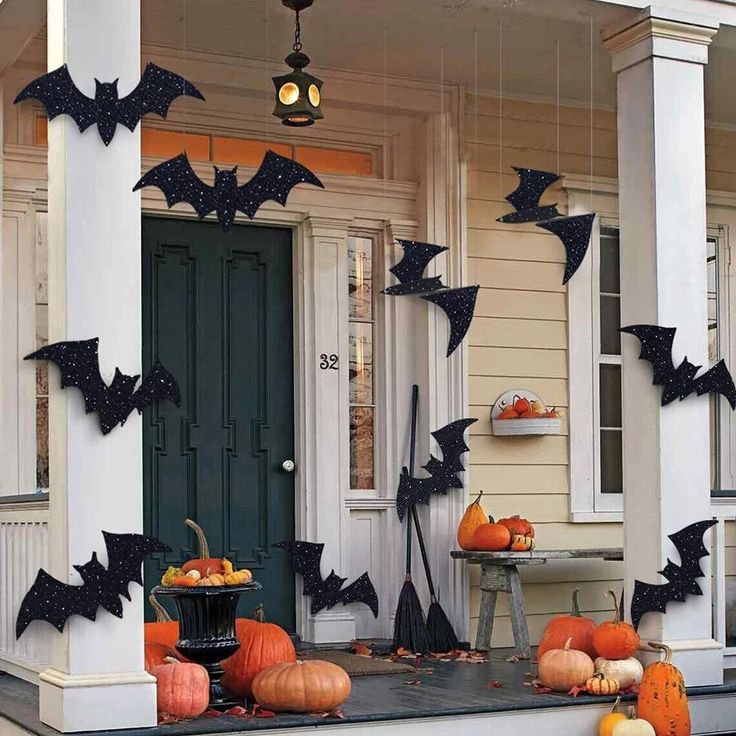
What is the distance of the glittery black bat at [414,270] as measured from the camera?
6.92 meters

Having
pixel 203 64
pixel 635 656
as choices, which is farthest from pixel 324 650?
pixel 203 64

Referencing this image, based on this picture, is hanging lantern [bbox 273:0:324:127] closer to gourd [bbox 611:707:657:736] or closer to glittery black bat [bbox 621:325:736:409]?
glittery black bat [bbox 621:325:736:409]

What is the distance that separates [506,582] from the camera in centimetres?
686

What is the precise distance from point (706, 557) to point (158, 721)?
239 centimetres

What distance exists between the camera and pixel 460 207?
23.8 ft

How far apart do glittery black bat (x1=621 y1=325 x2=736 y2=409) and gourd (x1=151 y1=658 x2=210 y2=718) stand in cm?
223

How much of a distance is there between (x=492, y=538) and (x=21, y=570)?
2477 mm

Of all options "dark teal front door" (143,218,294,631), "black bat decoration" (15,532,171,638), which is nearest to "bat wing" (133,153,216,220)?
"black bat decoration" (15,532,171,638)

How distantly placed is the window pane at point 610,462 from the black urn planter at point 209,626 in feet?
10.6

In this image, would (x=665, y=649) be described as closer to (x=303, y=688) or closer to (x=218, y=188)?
(x=303, y=688)

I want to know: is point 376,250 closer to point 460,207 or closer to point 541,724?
point 460,207

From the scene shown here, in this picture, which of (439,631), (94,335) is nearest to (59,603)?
(94,335)

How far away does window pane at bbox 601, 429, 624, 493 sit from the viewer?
25.0 ft

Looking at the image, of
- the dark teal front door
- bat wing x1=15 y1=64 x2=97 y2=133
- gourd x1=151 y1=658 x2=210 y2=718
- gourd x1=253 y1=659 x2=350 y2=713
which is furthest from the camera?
the dark teal front door
